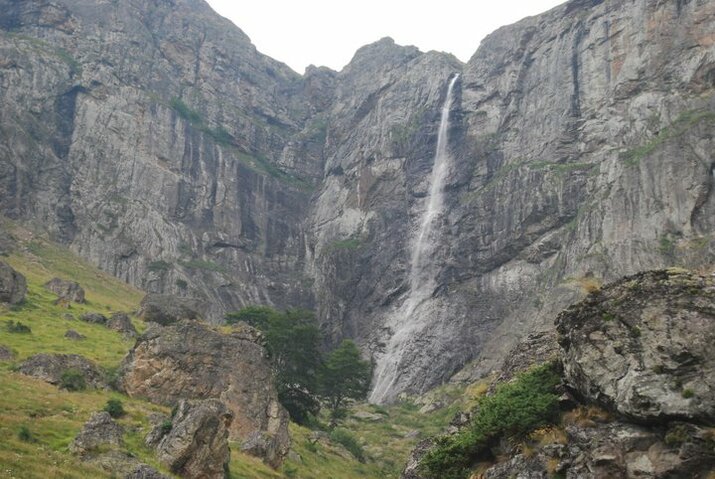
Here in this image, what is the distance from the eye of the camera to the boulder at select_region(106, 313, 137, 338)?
45.2m

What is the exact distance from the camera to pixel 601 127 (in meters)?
73.1

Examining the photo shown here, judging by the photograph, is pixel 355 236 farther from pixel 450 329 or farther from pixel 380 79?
pixel 380 79

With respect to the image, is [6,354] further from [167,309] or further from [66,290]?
[66,290]

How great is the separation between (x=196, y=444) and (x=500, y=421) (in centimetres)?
1141

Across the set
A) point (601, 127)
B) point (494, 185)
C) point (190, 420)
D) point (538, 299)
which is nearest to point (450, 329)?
point (538, 299)

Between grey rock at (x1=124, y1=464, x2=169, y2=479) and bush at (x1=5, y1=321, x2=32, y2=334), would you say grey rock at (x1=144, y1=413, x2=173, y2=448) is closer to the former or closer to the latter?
grey rock at (x1=124, y1=464, x2=169, y2=479)

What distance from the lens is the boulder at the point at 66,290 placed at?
177ft

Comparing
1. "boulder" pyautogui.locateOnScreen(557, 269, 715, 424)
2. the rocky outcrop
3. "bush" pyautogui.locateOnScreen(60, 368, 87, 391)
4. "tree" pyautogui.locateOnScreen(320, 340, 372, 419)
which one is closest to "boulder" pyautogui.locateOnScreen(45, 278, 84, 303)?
"tree" pyautogui.locateOnScreen(320, 340, 372, 419)

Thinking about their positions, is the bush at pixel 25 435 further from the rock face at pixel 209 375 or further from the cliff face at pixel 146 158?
the cliff face at pixel 146 158

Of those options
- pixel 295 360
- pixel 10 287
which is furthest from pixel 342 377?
pixel 10 287

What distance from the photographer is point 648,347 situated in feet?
40.3

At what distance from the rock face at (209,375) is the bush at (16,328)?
9.44 meters

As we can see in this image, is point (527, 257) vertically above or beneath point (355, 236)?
beneath

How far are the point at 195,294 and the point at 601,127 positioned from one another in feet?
187
